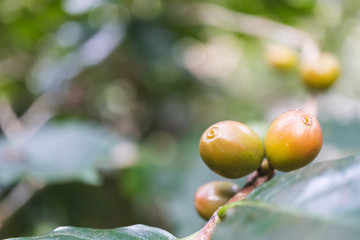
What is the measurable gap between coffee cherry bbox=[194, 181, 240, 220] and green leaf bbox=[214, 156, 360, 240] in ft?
0.59

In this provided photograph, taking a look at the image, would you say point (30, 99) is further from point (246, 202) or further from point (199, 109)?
point (246, 202)

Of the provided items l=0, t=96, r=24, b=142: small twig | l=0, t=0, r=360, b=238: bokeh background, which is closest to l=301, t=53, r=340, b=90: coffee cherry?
l=0, t=0, r=360, b=238: bokeh background

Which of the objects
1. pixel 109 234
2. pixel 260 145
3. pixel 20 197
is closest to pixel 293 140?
pixel 260 145

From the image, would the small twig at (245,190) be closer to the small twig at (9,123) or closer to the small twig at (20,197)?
the small twig at (20,197)

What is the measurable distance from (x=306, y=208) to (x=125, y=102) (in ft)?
9.75

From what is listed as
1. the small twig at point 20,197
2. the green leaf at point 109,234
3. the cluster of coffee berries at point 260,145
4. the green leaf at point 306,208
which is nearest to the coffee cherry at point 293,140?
the cluster of coffee berries at point 260,145

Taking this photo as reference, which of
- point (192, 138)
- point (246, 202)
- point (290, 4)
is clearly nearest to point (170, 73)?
point (192, 138)

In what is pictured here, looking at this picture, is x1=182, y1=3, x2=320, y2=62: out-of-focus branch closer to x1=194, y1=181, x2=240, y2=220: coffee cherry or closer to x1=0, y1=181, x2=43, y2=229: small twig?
x1=194, y1=181, x2=240, y2=220: coffee cherry

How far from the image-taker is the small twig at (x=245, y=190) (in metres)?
0.63

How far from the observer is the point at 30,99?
2.96 m

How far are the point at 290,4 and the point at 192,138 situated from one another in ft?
4.66

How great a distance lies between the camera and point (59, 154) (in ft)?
5.98

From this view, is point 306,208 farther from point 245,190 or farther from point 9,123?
point 9,123

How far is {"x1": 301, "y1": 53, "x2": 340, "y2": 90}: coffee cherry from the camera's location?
129cm
